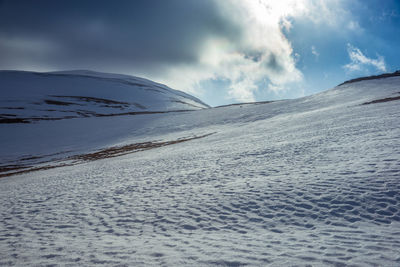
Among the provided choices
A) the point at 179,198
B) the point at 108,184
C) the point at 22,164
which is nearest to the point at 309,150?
the point at 179,198

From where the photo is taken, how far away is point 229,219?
303 inches

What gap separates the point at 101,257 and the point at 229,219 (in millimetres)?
3935

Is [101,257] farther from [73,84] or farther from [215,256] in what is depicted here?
[73,84]

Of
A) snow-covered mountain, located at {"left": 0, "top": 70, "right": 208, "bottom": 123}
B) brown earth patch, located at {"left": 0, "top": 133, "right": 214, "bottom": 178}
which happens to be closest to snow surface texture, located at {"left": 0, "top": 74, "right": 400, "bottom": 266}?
brown earth patch, located at {"left": 0, "top": 133, "right": 214, "bottom": 178}

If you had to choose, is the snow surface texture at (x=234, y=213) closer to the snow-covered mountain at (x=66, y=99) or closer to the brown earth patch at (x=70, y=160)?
the brown earth patch at (x=70, y=160)

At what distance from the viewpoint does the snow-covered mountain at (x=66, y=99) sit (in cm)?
8327

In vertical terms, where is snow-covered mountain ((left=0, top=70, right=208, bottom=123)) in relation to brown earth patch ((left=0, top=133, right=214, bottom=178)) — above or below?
above

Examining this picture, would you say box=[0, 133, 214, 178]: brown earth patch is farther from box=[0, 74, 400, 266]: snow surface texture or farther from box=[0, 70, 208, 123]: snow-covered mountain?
box=[0, 70, 208, 123]: snow-covered mountain

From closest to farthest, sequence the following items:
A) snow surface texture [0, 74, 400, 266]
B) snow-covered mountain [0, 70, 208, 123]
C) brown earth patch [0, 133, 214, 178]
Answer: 1. snow surface texture [0, 74, 400, 266]
2. brown earth patch [0, 133, 214, 178]
3. snow-covered mountain [0, 70, 208, 123]

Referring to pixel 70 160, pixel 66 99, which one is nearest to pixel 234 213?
pixel 70 160

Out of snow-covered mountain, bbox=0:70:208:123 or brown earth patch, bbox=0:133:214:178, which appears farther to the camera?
snow-covered mountain, bbox=0:70:208:123

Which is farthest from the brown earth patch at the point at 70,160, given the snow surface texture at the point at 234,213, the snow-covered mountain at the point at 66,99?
the snow-covered mountain at the point at 66,99

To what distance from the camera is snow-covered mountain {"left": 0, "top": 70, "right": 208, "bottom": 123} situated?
83269mm

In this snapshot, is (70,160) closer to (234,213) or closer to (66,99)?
(234,213)
